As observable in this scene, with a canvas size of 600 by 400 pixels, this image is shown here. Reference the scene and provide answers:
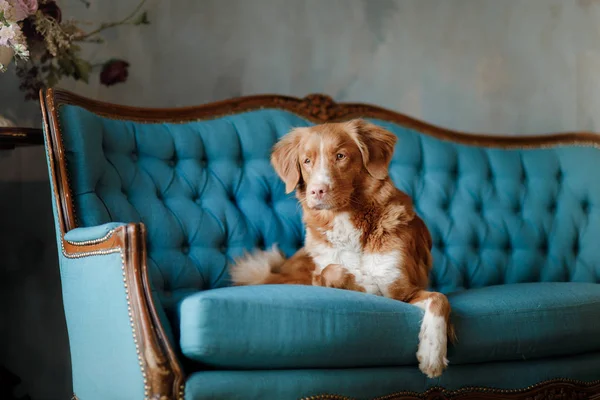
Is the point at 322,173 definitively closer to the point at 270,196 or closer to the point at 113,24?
the point at 270,196

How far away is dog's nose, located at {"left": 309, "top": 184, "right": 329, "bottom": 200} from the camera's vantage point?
2.49 metres

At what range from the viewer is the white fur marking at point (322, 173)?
251cm

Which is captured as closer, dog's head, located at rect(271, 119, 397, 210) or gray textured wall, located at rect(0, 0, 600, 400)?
dog's head, located at rect(271, 119, 397, 210)

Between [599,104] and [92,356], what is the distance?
3323 mm

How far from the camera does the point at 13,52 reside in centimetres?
302

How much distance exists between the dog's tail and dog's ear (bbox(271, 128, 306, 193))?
0.33m

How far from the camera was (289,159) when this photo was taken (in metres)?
2.72

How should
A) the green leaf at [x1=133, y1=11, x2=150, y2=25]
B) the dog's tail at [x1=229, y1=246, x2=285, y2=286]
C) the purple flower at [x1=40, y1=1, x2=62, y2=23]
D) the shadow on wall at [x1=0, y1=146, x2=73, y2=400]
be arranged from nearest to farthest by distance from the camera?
the dog's tail at [x1=229, y1=246, x2=285, y2=286] < the purple flower at [x1=40, y1=1, x2=62, y2=23] < the shadow on wall at [x1=0, y1=146, x2=73, y2=400] < the green leaf at [x1=133, y1=11, x2=150, y2=25]

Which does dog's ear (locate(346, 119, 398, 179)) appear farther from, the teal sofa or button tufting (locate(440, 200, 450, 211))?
button tufting (locate(440, 200, 450, 211))

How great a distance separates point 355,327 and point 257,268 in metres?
0.76

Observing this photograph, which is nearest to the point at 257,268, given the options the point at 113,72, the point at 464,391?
the point at 464,391

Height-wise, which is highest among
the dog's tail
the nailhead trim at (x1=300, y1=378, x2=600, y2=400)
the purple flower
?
the purple flower

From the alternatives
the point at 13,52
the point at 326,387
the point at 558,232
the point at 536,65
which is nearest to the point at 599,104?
the point at 536,65

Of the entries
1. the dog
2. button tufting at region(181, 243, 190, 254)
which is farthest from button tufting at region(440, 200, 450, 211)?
button tufting at region(181, 243, 190, 254)
